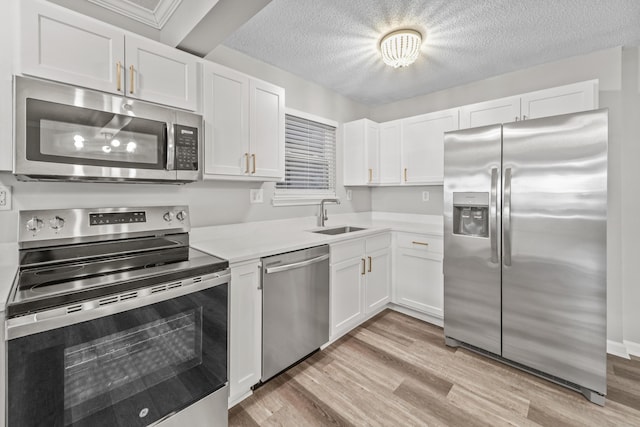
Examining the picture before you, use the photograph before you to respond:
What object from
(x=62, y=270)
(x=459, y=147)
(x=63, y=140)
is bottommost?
(x=62, y=270)

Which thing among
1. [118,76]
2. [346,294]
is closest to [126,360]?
[118,76]

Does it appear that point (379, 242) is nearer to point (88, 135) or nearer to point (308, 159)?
point (308, 159)

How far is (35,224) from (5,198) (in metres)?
0.27

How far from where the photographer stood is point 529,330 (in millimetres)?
2006

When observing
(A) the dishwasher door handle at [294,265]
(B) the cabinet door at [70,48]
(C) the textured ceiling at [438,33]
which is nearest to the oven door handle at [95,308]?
(A) the dishwasher door handle at [294,265]

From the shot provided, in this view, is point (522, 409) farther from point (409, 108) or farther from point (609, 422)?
point (409, 108)

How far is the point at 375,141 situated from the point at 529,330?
7.75 feet

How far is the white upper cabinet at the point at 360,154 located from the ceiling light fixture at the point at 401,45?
1208mm

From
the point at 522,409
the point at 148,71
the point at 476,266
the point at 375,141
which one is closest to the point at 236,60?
the point at 148,71

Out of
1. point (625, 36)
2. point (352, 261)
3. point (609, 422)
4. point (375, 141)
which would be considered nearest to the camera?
point (609, 422)

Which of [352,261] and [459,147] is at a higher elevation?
[459,147]

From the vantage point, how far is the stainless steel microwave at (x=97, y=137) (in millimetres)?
1243

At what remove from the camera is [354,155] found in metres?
3.42

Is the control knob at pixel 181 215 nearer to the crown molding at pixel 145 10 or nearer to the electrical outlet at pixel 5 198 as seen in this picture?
the electrical outlet at pixel 5 198
